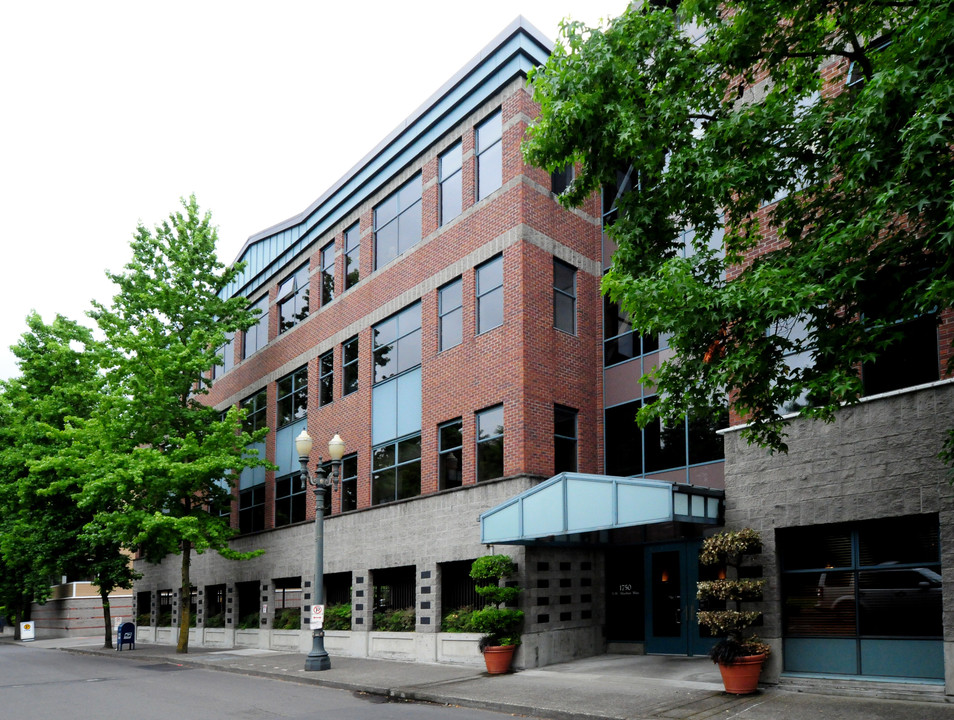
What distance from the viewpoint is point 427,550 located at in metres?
21.9

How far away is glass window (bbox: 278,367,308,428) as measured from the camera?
29984mm

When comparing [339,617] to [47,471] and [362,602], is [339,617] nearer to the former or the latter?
[362,602]

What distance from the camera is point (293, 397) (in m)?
30.7

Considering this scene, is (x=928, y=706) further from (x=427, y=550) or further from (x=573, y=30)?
(x=427, y=550)

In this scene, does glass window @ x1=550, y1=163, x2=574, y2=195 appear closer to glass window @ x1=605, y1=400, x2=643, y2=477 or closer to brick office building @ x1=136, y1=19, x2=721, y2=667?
brick office building @ x1=136, y1=19, x2=721, y2=667

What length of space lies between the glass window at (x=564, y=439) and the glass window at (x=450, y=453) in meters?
2.41

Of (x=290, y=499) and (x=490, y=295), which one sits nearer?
(x=490, y=295)

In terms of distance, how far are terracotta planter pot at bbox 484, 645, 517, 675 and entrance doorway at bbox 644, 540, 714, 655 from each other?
11.5 feet

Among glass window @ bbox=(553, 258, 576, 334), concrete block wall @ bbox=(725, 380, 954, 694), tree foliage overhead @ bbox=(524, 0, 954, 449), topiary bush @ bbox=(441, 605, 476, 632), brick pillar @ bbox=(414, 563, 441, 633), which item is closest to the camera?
tree foliage overhead @ bbox=(524, 0, 954, 449)

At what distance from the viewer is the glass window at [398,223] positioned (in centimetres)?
2489

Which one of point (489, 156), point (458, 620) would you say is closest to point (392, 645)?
point (458, 620)

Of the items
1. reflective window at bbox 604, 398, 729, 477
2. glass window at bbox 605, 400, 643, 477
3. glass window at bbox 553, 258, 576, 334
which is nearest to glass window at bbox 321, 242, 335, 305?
glass window at bbox 553, 258, 576, 334

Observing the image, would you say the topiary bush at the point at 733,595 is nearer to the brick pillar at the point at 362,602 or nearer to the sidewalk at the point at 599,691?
the sidewalk at the point at 599,691

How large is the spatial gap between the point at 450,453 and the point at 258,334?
15.1 m
